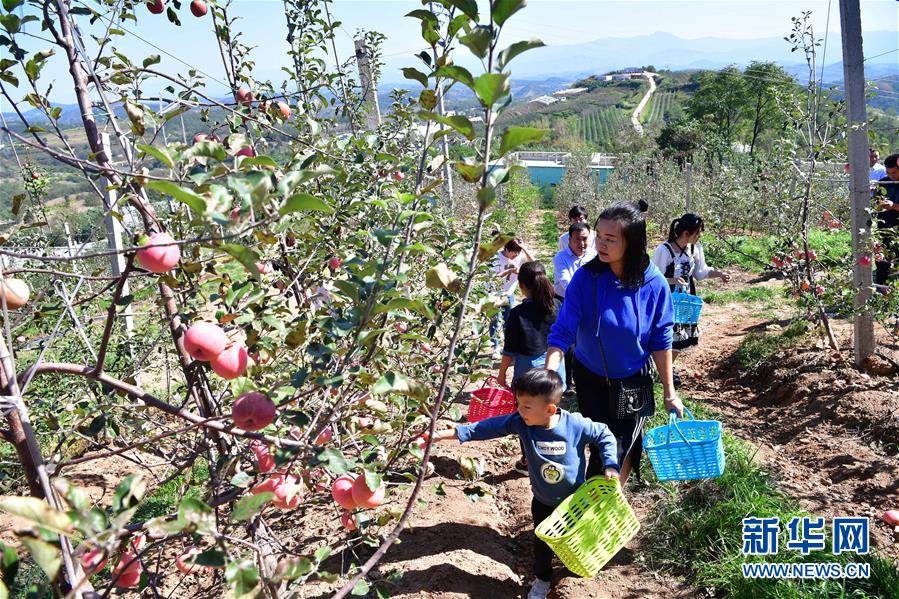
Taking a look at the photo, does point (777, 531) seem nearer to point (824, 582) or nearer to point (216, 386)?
point (824, 582)

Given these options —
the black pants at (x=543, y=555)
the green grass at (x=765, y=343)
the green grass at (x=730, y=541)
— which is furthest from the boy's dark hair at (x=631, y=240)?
the green grass at (x=765, y=343)

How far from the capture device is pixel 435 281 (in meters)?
1.25

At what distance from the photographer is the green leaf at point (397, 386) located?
1.12 m

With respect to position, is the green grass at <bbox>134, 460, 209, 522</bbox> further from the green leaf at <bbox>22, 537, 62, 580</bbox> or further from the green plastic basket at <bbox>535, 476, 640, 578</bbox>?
the green leaf at <bbox>22, 537, 62, 580</bbox>

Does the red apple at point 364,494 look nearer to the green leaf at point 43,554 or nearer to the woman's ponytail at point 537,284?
the green leaf at point 43,554

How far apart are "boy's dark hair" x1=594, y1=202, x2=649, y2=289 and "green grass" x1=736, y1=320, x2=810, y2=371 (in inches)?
116

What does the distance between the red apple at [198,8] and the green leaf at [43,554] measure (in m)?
2.05

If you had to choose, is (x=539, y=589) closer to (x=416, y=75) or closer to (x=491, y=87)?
(x=416, y=75)

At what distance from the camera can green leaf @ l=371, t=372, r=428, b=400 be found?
112 cm

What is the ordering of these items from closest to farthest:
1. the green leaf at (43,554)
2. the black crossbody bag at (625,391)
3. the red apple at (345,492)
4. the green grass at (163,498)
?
the green leaf at (43,554) < the red apple at (345,492) < the black crossbody bag at (625,391) < the green grass at (163,498)

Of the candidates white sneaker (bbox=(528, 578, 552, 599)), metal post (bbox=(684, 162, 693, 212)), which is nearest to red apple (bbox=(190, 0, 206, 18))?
white sneaker (bbox=(528, 578, 552, 599))

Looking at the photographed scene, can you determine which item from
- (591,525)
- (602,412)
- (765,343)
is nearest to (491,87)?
(591,525)

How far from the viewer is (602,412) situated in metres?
2.53

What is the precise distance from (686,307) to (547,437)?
2.20 metres
